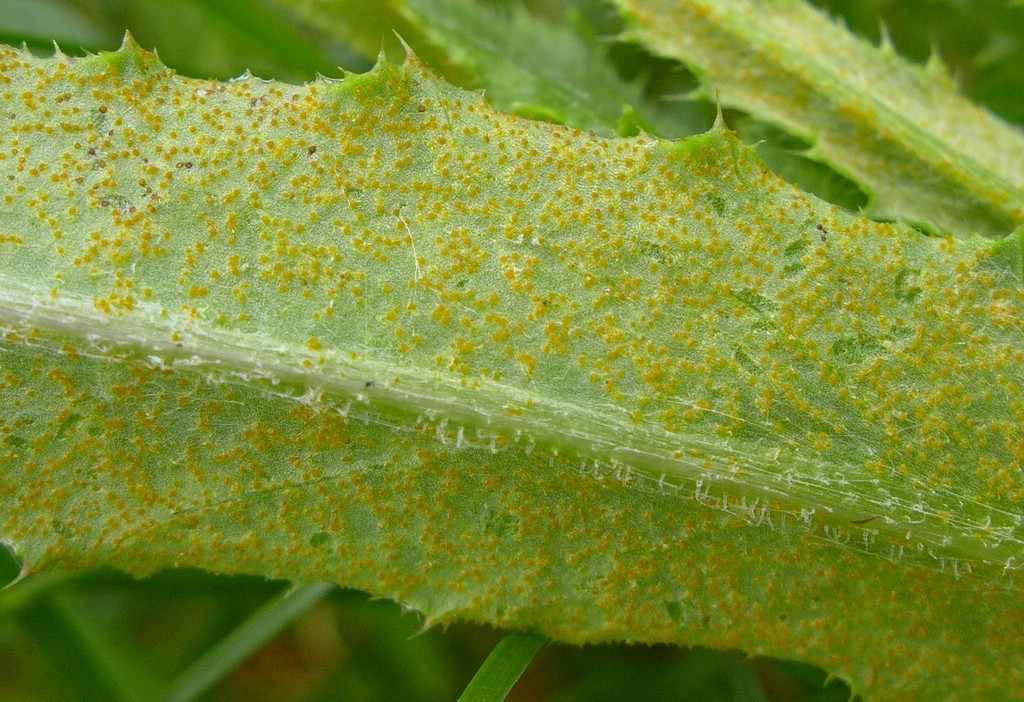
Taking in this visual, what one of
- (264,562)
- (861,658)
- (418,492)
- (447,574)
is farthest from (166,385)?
(861,658)

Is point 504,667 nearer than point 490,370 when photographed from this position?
No

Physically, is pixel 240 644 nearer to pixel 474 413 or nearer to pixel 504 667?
pixel 504 667

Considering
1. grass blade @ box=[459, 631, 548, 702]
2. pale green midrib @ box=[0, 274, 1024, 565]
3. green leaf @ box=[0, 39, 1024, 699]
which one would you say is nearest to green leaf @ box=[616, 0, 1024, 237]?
green leaf @ box=[0, 39, 1024, 699]

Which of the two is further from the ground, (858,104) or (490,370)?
Result: (858,104)

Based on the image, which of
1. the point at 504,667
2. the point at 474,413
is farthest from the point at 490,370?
the point at 504,667

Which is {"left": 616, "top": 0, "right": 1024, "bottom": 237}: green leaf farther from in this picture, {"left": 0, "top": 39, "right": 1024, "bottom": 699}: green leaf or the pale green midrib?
the pale green midrib

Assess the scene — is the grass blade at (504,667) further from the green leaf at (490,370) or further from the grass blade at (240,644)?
the grass blade at (240,644)

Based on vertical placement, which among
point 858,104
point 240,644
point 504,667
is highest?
point 858,104
